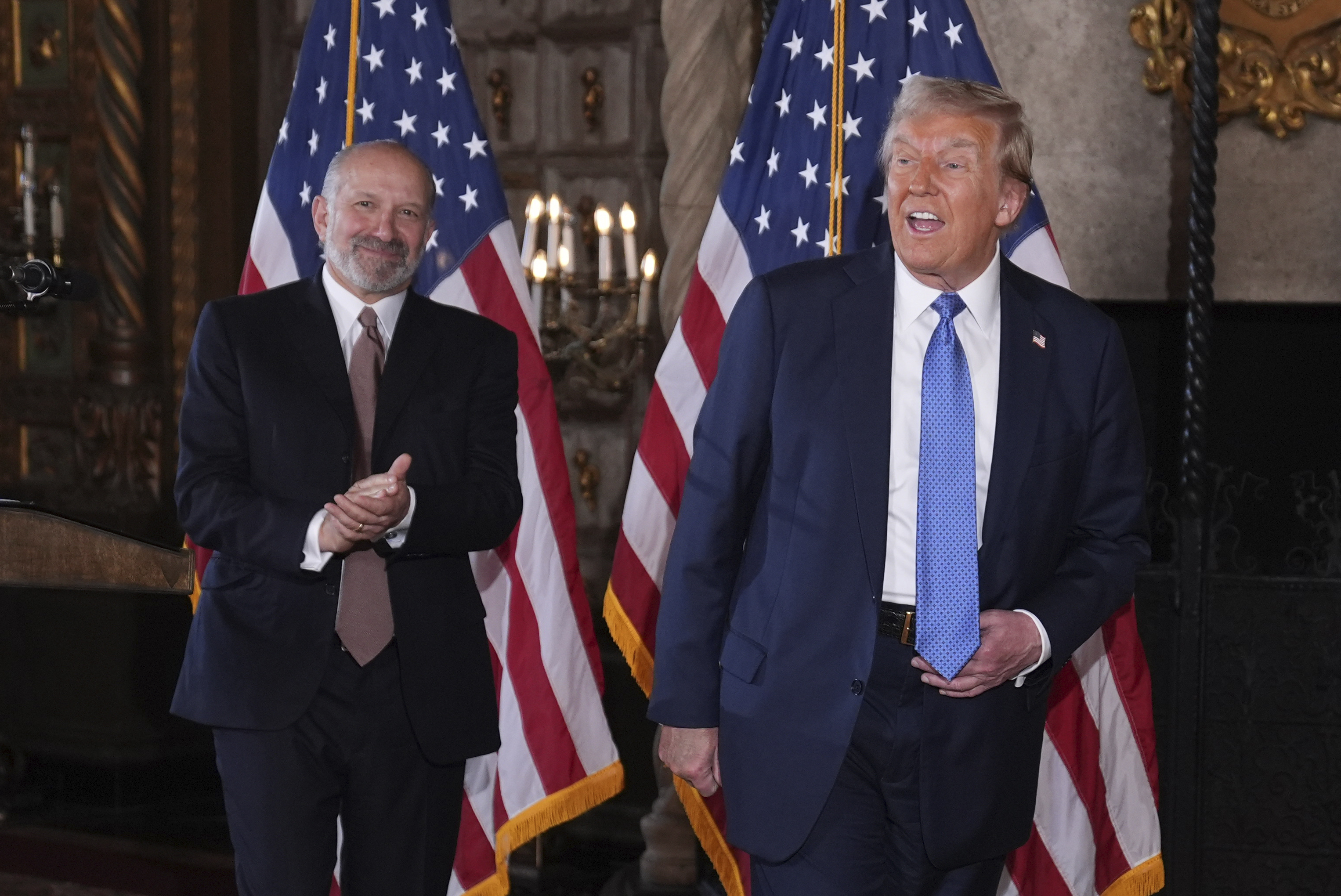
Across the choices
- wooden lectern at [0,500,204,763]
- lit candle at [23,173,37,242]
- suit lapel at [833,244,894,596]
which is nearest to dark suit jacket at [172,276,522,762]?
suit lapel at [833,244,894,596]

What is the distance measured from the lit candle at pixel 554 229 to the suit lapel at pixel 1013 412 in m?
2.58

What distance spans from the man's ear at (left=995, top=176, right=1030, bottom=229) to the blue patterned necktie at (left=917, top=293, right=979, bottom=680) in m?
0.21

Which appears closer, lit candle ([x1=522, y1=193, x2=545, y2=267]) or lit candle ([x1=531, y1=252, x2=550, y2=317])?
lit candle ([x1=531, y1=252, x2=550, y2=317])

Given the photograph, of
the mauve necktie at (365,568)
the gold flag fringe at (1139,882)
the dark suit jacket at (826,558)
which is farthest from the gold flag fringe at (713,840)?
the dark suit jacket at (826,558)

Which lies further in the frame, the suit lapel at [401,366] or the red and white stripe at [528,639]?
the red and white stripe at [528,639]

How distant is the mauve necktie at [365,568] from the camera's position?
2.53 m

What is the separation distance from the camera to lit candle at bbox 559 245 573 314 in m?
4.75

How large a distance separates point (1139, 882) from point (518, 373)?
183cm

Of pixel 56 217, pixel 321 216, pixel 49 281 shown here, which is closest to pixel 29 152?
pixel 56 217

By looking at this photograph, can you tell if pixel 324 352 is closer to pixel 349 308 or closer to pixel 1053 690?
pixel 349 308

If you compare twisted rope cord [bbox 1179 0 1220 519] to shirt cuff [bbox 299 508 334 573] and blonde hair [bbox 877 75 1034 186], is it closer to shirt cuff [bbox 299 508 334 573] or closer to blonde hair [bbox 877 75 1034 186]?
blonde hair [bbox 877 75 1034 186]

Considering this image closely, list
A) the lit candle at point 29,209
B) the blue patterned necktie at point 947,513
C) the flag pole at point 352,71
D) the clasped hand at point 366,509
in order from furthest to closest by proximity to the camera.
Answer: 1. the lit candle at point 29,209
2. the flag pole at point 352,71
3. the clasped hand at point 366,509
4. the blue patterned necktie at point 947,513

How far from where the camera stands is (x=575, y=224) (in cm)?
551

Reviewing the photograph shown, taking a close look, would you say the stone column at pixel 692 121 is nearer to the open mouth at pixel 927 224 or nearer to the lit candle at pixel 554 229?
the lit candle at pixel 554 229
